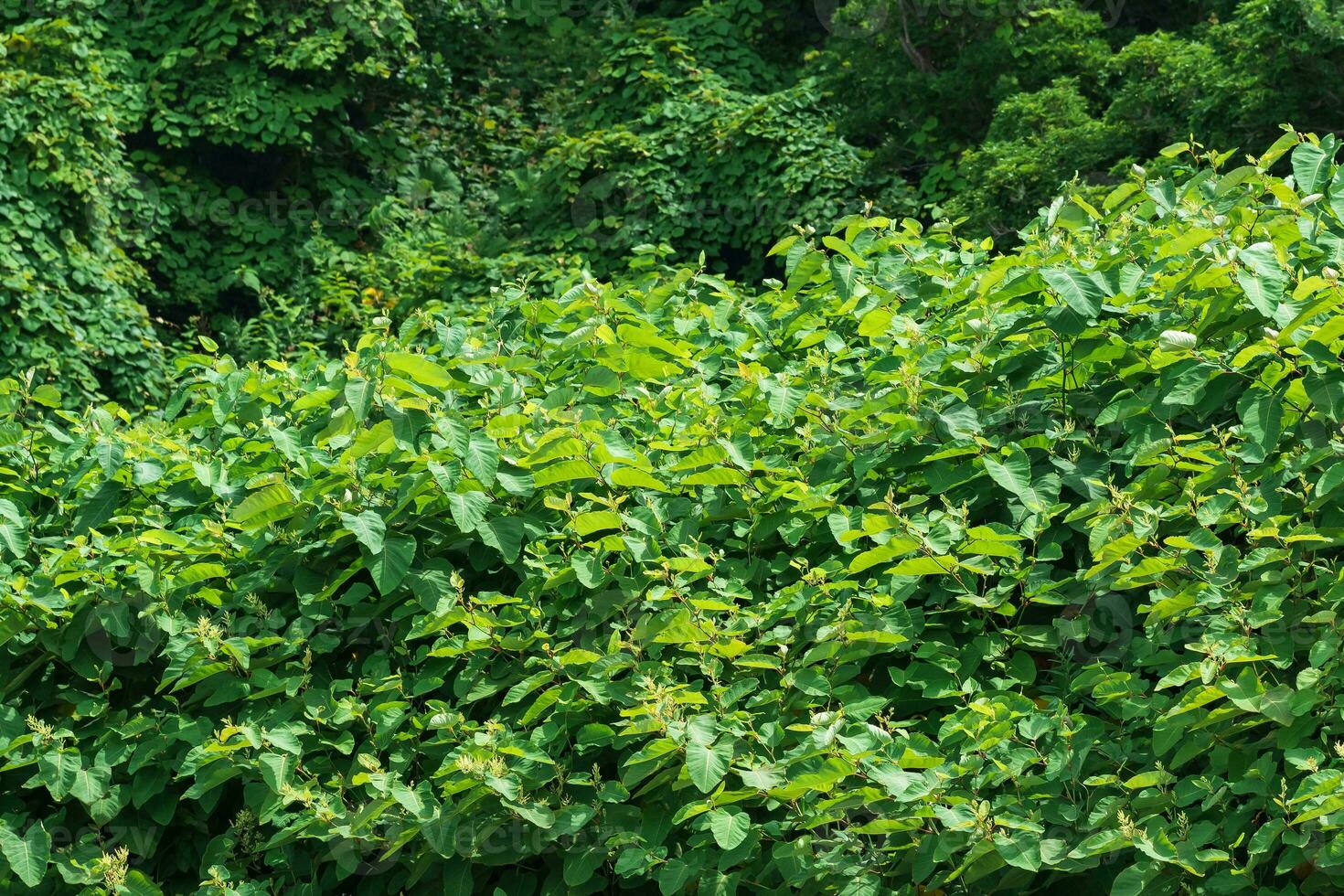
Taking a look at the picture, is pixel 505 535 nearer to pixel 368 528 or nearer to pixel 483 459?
pixel 483 459

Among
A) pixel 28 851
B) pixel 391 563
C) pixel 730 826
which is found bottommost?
pixel 28 851

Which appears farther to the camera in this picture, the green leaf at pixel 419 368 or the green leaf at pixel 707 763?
the green leaf at pixel 419 368

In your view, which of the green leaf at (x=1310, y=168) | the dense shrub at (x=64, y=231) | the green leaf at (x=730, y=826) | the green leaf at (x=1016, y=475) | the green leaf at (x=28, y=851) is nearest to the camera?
the green leaf at (x=730, y=826)

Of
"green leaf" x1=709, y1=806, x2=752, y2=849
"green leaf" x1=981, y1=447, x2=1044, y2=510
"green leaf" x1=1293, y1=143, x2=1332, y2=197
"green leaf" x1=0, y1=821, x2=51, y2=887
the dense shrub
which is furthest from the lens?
the dense shrub

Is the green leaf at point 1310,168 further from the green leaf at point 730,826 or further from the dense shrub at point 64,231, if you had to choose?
the dense shrub at point 64,231

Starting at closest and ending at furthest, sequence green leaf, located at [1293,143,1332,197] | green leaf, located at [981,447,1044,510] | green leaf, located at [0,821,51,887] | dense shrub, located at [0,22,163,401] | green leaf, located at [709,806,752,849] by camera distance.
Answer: green leaf, located at [709,806,752,849], green leaf, located at [981,447,1044,510], green leaf, located at [0,821,51,887], green leaf, located at [1293,143,1332,197], dense shrub, located at [0,22,163,401]

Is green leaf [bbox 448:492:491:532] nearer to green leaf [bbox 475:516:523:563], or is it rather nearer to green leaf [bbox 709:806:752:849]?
green leaf [bbox 475:516:523:563]

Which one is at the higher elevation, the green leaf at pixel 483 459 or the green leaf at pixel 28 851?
the green leaf at pixel 483 459

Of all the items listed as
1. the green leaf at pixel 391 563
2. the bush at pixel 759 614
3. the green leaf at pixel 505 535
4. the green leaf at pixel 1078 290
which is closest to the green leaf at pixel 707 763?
the bush at pixel 759 614

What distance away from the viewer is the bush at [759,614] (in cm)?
222

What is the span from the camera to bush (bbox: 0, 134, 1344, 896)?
2221mm

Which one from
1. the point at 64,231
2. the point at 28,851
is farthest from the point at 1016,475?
the point at 64,231

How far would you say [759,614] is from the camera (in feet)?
8.26

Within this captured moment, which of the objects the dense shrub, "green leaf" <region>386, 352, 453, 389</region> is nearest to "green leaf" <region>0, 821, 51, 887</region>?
"green leaf" <region>386, 352, 453, 389</region>
